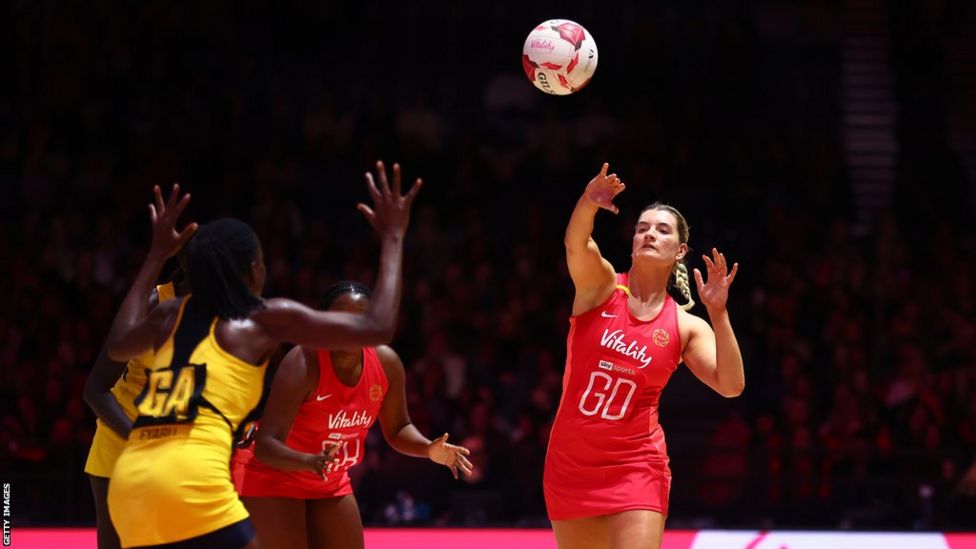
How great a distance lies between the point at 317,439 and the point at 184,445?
1.39 m

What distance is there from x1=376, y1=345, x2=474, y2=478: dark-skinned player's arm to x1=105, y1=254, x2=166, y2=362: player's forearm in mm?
1204

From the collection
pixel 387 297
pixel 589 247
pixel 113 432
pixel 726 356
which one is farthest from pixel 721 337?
pixel 113 432

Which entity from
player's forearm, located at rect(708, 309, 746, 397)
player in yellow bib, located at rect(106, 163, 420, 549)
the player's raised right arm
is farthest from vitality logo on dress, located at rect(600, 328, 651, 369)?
player in yellow bib, located at rect(106, 163, 420, 549)

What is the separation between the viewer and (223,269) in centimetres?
391

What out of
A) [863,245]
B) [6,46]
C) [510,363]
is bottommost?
[510,363]

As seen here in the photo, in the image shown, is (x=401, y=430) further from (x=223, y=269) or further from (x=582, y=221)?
(x=223, y=269)

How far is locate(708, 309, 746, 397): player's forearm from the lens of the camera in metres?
5.12

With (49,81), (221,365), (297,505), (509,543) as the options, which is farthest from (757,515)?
(49,81)

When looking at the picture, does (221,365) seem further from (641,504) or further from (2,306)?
(2,306)

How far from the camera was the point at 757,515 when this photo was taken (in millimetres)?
8625

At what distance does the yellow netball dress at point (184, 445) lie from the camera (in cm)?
377

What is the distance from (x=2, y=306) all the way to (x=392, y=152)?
3404 mm

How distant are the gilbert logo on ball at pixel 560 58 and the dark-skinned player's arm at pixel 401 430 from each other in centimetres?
144

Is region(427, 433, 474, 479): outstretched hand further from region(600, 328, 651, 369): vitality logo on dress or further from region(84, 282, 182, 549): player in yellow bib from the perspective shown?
region(84, 282, 182, 549): player in yellow bib
